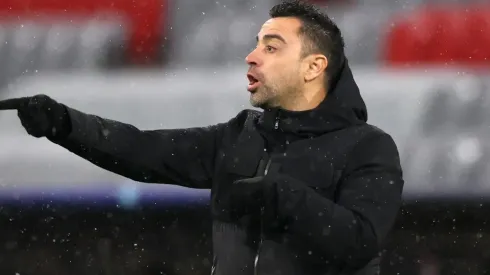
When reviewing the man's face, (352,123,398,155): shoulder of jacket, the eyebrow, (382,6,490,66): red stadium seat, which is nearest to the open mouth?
the man's face

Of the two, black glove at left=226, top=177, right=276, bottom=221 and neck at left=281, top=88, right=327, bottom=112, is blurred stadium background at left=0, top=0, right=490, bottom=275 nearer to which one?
neck at left=281, top=88, right=327, bottom=112

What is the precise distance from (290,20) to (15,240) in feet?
15.0

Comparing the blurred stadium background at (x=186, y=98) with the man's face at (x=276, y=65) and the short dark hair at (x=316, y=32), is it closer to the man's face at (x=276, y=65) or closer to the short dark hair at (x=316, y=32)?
the short dark hair at (x=316, y=32)

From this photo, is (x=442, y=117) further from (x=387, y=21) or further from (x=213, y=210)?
(x=213, y=210)

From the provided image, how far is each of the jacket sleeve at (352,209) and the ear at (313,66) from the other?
27cm

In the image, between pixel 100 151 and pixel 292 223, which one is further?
pixel 100 151

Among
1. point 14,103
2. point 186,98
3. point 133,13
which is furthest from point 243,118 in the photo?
point 133,13

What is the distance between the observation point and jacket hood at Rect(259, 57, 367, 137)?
257 cm

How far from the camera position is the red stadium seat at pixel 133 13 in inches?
251

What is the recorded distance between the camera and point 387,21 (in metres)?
6.34

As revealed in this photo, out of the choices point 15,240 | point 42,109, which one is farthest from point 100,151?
point 15,240

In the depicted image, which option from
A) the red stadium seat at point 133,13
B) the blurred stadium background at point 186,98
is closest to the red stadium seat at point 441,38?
the blurred stadium background at point 186,98

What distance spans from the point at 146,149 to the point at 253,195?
471 millimetres

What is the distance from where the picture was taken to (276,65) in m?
2.57
